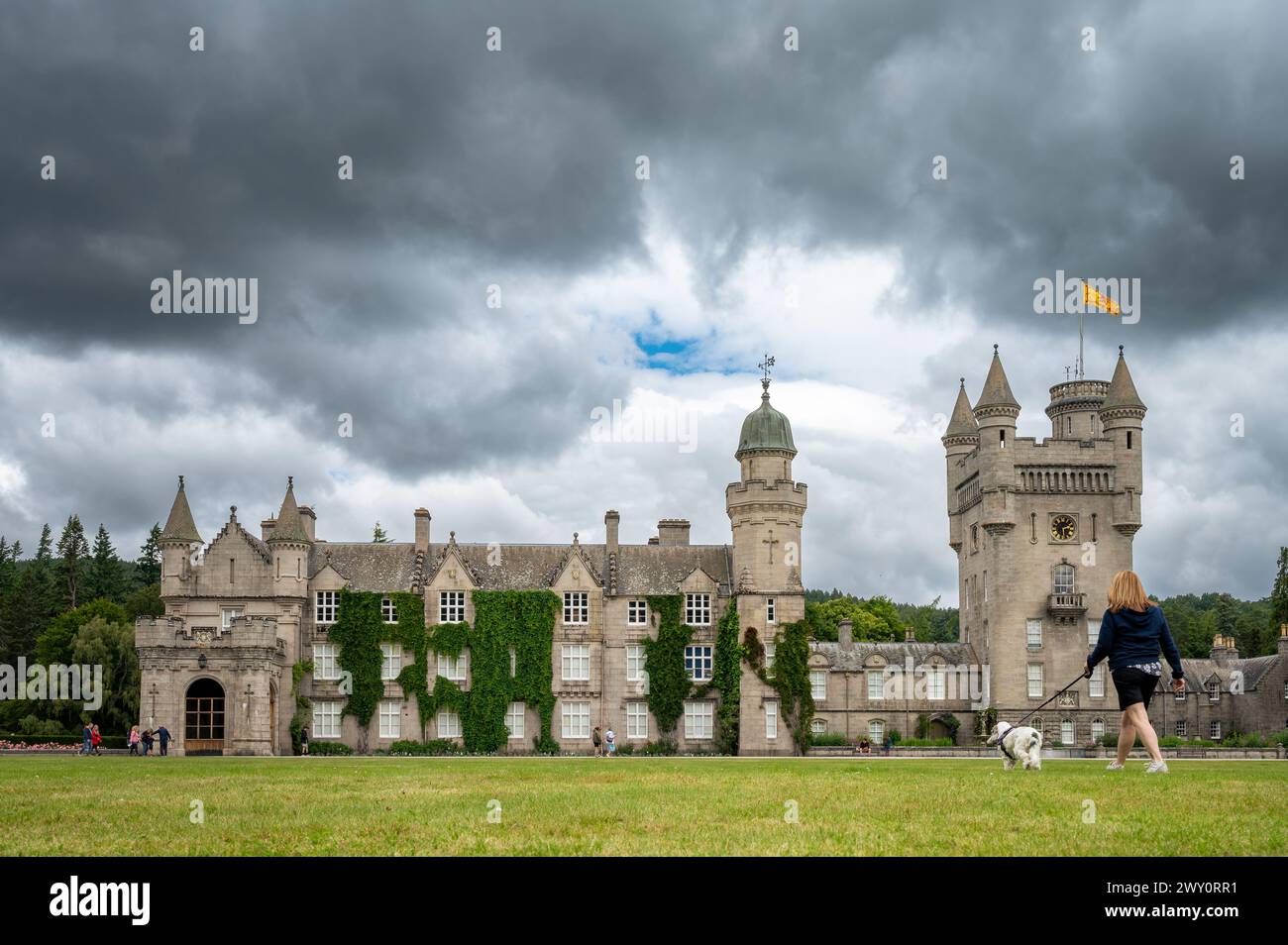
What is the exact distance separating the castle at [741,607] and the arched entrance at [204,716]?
88 millimetres

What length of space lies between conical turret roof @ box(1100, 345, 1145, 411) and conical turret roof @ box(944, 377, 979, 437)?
9792 mm

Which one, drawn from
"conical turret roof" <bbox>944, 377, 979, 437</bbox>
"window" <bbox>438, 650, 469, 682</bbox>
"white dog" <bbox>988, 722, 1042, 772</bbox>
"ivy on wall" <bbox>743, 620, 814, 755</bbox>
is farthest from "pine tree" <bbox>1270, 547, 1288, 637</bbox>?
"white dog" <bbox>988, 722, 1042, 772</bbox>

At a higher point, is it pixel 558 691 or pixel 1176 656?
pixel 1176 656

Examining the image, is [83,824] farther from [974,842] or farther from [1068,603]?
[1068,603]

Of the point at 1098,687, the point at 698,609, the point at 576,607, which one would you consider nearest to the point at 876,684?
the point at 1098,687

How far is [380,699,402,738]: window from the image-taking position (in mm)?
62281

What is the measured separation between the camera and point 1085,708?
237 feet

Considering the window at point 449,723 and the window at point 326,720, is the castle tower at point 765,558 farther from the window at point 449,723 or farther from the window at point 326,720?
the window at point 326,720

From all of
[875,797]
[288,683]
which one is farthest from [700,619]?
[875,797]

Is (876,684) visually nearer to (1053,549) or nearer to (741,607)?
(1053,549)

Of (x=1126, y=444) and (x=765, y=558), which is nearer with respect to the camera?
(x=765, y=558)

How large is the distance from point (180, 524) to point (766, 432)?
29.6 m

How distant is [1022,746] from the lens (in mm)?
22844

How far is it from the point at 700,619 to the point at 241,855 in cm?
5430
